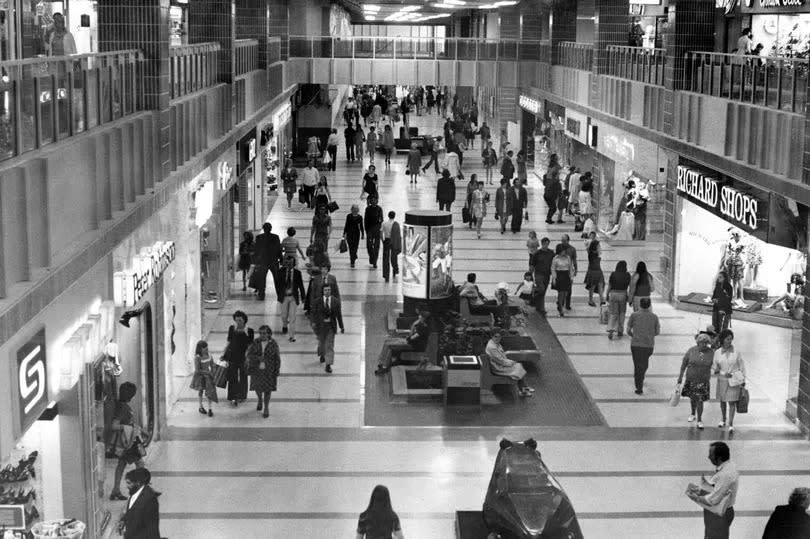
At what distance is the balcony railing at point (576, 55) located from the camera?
99.5 feet

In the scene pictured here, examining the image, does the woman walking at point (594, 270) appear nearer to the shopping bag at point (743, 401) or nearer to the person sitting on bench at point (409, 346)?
the person sitting on bench at point (409, 346)

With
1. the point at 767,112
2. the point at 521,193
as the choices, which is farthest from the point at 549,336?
the point at 521,193

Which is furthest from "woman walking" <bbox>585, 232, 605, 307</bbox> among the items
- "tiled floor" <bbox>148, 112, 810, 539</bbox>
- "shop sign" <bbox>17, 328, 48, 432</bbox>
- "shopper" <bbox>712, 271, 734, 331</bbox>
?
"shop sign" <bbox>17, 328, 48, 432</bbox>

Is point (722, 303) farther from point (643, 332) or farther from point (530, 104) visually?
point (530, 104)

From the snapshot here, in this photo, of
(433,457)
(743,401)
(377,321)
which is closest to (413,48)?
(377,321)

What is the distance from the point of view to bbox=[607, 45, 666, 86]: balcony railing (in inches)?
902

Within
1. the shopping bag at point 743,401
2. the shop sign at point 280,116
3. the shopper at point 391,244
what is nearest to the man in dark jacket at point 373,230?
the shopper at point 391,244

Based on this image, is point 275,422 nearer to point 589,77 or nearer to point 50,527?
point 50,527

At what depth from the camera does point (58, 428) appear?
10.1 m

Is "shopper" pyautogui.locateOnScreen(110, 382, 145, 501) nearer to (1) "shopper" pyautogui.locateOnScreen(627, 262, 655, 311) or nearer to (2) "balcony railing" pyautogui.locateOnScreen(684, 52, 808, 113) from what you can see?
(2) "balcony railing" pyautogui.locateOnScreen(684, 52, 808, 113)

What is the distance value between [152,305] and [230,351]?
1.81 meters

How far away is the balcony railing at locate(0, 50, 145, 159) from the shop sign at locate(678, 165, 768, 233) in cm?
873

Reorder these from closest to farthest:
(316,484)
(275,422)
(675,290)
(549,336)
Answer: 1. (316,484)
2. (275,422)
3. (549,336)
4. (675,290)

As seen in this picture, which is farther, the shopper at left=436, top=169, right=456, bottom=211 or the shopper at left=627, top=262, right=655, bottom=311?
the shopper at left=436, top=169, right=456, bottom=211
